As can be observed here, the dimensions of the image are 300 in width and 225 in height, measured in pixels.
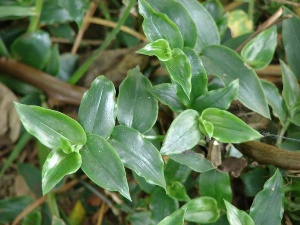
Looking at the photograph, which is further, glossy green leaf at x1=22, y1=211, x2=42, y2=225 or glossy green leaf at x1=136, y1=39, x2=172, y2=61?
glossy green leaf at x1=22, y1=211, x2=42, y2=225

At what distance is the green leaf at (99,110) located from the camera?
2.22ft

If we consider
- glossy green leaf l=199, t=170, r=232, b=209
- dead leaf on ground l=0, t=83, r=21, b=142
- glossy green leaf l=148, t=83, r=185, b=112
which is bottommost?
dead leaf on ground l=0, t=83, r=21, b=142

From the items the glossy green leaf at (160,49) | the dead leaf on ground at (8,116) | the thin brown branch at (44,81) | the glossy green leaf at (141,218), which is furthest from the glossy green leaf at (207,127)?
Answer: the dead leaf on ground at (8,116)

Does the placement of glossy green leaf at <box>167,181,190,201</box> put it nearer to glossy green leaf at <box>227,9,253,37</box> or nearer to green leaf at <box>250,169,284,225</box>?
green leaf at <box>250,169,284,225</box>

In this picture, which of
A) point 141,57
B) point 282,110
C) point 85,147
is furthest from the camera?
point 141,57

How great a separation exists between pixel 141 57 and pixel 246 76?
0.87 ft

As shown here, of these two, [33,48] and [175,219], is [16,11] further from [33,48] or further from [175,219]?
Result: [175,219]

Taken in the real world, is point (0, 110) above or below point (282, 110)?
below

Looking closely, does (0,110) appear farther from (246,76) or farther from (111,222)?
(246,76)

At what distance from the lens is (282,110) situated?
82 cm

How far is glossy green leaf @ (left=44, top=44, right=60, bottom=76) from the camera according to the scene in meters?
0.97

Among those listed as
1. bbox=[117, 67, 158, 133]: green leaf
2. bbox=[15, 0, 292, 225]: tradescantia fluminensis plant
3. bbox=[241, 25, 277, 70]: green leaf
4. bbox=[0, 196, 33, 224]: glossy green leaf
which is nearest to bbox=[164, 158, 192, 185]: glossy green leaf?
bbox=[15, 0, 292, 225]: tradescantia fluminensis plant

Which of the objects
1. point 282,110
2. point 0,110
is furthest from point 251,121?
point 0,110

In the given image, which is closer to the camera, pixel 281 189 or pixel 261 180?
pixel 281 189
